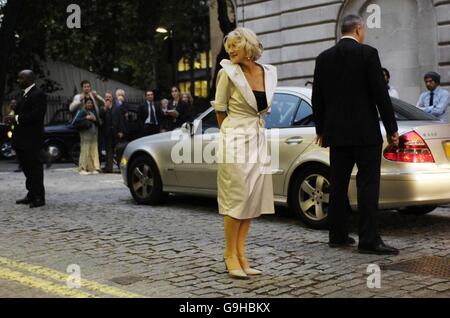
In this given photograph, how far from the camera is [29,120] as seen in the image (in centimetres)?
921

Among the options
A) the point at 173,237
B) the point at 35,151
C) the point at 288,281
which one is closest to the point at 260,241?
the point at 173,237

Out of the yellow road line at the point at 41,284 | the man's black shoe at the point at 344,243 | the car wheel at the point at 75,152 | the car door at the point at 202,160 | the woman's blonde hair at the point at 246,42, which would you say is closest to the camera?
the yellow road line at the point at 41,284

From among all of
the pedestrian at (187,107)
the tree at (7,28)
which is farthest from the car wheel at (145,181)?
the tree at (7,28)

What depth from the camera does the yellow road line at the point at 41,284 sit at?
14.6ft

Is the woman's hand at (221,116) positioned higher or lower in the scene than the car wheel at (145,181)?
higher

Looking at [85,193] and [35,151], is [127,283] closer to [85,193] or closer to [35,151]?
[35,151]

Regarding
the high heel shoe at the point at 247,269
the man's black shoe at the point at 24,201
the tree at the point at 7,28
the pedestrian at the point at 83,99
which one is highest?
the tree at the point at 7,28

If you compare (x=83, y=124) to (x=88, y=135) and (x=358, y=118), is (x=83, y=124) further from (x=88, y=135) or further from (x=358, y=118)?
(x=358, y=118)

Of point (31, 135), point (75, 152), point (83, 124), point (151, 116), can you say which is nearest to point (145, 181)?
point (31, 135)

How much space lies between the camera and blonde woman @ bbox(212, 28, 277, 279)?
491 cm

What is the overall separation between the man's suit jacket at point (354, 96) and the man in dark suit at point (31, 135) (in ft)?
15.8

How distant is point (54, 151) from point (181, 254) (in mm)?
14563

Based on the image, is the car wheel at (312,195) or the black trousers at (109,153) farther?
the black trousers at (109,153)

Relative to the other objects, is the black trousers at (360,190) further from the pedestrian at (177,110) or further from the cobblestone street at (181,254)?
the pedestrian at (177,110)
